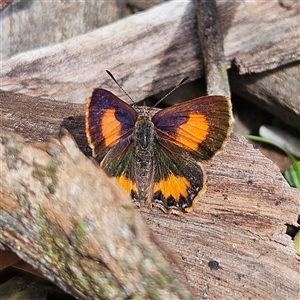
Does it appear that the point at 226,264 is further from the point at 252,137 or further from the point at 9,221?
the point at 252,137

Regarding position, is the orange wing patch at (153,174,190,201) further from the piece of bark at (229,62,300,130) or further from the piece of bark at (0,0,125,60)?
the piece of bark at (0,0,125,60)

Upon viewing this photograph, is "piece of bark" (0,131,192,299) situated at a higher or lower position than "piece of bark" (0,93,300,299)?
higher

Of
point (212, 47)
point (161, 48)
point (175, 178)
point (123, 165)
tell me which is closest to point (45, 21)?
point (161, 48)

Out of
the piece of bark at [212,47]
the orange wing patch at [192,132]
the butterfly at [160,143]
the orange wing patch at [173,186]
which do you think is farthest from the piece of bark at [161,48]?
the orange wing patch at [173,186]

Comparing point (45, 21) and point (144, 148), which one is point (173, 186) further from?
point (45, 21)

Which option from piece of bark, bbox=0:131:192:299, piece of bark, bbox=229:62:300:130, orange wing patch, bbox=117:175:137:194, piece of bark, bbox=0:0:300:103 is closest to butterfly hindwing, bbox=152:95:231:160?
orange wing patch, bbox=117:175:137:194

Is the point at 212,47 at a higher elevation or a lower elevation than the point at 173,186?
higher
